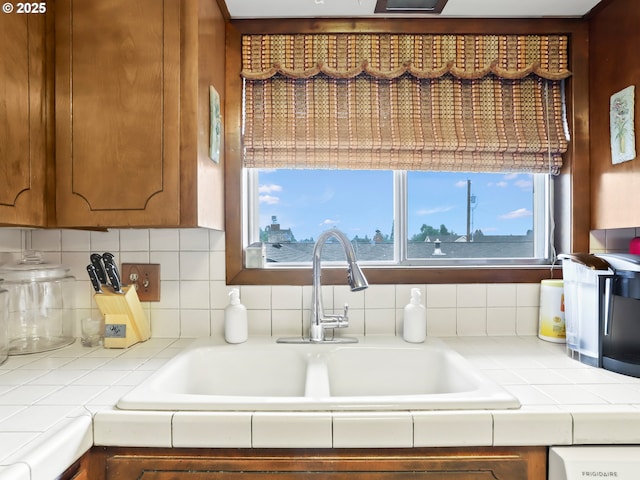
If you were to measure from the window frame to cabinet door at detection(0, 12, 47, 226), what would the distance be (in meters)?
0.58

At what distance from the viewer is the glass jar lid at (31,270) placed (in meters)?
1.27

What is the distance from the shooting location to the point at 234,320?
4.45ft

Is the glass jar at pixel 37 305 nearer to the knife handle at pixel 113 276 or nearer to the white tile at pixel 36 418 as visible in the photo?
the knife handle at pixel 113 276

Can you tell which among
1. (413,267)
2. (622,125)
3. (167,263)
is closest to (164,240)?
(167,263)

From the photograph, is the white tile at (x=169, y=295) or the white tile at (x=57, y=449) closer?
the white tile at (x=57, y=449)

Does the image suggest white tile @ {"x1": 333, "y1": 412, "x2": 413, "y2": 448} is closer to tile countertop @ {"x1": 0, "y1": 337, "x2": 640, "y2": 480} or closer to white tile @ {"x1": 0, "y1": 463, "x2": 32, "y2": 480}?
tile countertop @ {"x1": 0, "y1": 337, "x2": 640, "y2": 480}

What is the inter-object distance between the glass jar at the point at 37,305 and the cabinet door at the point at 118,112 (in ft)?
1.05

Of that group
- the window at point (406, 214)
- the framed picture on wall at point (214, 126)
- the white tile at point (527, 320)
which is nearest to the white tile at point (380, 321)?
the window at point (406, 214)

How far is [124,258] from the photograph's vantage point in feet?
4.86

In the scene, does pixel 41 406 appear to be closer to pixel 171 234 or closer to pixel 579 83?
pixel 171 234

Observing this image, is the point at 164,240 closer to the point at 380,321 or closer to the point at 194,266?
the point at 194,266

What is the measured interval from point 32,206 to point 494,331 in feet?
5.31

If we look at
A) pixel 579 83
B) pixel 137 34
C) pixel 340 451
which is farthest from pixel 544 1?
pixel 340 451

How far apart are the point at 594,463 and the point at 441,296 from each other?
736 mm
